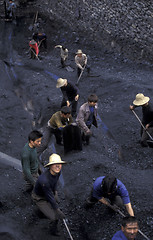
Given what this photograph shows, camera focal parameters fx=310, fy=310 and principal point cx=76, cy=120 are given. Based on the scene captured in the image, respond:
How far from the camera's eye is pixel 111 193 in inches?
210

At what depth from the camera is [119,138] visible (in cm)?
961

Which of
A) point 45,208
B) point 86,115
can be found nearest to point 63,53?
point 86,115

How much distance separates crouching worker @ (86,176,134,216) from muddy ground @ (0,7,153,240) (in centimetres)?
29

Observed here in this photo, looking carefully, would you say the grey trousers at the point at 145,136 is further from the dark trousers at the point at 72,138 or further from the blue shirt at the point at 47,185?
the blue shirt at the point at 47,185

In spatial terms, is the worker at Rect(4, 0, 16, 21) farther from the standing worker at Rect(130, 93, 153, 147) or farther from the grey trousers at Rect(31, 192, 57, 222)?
the grey trousers at Rect(31, 192, 57, 222)

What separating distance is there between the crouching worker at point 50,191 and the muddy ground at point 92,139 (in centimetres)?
45

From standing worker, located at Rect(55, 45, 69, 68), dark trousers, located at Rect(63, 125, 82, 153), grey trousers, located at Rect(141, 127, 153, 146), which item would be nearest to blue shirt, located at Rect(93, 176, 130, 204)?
dark trousers, located at Rect(63, 125, 82, 153)

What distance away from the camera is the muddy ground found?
233 inches

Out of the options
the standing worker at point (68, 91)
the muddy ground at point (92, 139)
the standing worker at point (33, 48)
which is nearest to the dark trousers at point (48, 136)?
the muddy ground at point (92, 139)

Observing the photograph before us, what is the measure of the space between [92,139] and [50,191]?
13.0 ft

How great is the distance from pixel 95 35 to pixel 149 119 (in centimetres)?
1071

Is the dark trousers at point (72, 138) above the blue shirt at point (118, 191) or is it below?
below

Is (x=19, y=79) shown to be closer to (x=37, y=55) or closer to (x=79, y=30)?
(x=37, y=55)

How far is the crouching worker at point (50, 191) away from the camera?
5168mm
